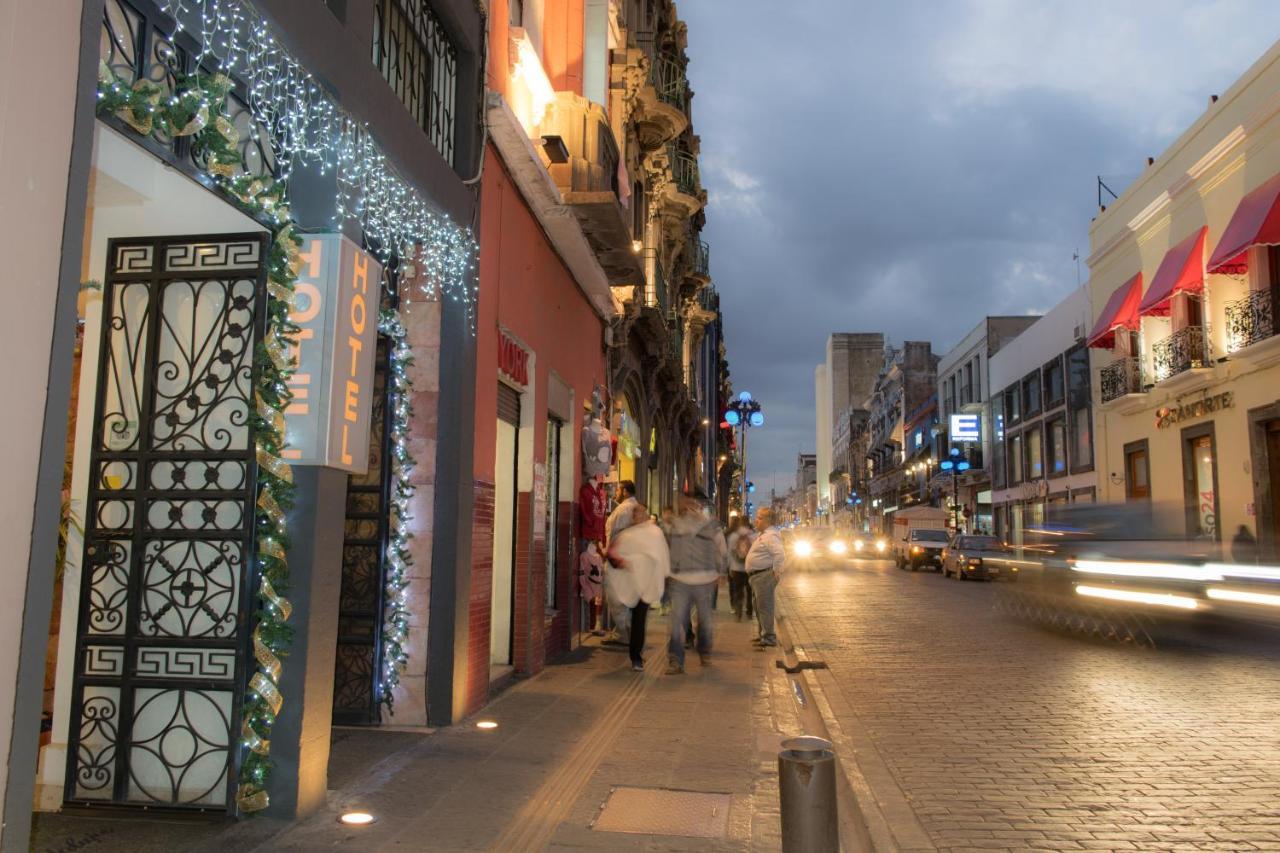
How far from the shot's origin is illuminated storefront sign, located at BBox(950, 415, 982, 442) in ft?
171

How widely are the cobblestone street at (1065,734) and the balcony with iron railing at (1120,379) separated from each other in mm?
16093

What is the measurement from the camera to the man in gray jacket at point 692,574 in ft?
36.9

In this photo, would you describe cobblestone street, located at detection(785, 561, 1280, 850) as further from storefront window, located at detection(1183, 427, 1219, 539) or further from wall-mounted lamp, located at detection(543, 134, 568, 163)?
storefront window, located at detection(1183, 427, 1219, 539)

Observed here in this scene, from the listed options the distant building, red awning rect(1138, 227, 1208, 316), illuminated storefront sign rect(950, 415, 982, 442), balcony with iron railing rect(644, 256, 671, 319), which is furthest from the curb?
the distant building

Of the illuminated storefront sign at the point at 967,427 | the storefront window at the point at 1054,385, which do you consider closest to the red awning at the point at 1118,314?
the storefront window at the point at 1054,385

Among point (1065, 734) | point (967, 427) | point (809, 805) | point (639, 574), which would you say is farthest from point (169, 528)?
point (967, 427)

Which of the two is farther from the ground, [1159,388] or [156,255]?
[1159,388]

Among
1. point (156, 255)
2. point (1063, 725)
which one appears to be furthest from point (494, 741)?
point (1063, 725)

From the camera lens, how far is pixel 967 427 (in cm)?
5197

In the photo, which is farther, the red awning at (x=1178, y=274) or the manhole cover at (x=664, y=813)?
the red awning at (x=1178, y=274)

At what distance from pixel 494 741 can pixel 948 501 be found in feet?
187

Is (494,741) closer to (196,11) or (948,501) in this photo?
(196,11)

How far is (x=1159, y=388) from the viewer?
27.1 m

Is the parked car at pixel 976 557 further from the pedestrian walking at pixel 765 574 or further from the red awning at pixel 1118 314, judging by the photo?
the pedestrian walking at pixel 765 574
